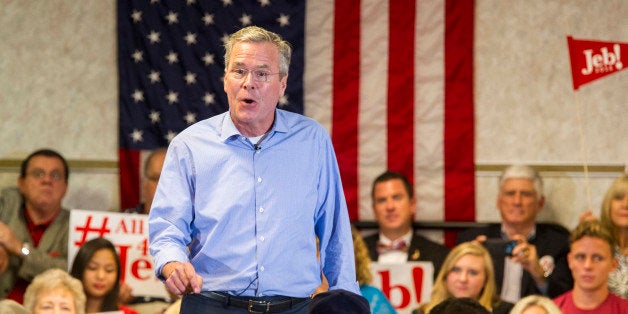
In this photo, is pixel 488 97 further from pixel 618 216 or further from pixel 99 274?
pixel 99 274

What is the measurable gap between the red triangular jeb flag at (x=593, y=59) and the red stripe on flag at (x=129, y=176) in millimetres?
3046

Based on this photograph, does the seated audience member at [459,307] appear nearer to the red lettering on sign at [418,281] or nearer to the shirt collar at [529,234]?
the red lettering on sign at [418,281]

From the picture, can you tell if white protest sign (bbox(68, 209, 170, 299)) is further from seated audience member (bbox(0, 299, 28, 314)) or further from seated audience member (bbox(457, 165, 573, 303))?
seated audience member (bbox(457, 165, 573, 303))

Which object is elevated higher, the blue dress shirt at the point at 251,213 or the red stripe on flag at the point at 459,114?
the red stripe on flag at the point at 459,114

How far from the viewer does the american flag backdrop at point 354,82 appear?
743cm

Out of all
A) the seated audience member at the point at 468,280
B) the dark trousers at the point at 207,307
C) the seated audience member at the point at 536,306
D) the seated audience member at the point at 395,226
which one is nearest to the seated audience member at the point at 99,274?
the seated audience member at the point at 395,226

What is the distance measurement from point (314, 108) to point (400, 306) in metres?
1.82

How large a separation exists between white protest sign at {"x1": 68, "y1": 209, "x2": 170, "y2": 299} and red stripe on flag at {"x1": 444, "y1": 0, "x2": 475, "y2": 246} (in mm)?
2170

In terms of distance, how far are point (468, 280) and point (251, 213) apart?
3.05 m

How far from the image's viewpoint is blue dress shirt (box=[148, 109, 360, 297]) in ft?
10.3

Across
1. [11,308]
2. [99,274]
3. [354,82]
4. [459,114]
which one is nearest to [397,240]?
[459,114]

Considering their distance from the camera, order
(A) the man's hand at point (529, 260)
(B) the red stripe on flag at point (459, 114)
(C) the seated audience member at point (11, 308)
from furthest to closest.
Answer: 1. (B) the red stripe on flag at point (459, 114)
2. (A) the man's hand at point (529, 260)
3. (C) the seated audience member at point (11, 308)

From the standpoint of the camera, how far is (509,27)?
752 centimetres

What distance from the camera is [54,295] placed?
18.3 feet
